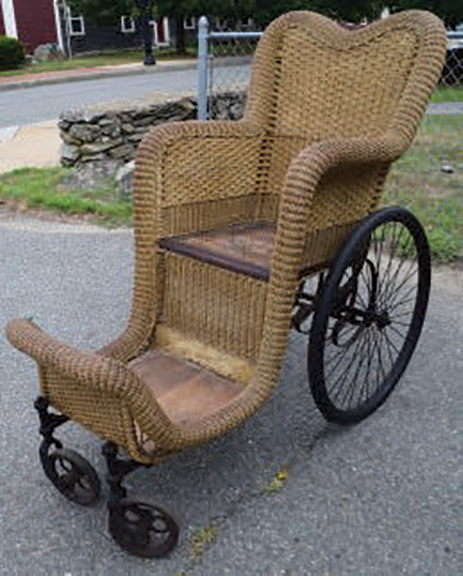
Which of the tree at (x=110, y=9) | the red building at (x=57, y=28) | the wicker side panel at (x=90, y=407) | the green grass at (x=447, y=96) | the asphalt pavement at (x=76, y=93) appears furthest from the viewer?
the red building at (x=57, y=28)

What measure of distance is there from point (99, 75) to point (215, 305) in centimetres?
1361

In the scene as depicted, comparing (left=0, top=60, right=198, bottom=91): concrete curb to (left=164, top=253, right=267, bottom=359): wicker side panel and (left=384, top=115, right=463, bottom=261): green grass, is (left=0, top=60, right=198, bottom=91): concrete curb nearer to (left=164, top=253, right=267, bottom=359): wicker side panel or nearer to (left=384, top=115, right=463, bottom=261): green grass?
(left=384, top=115, right=463, bottom=261): green grass

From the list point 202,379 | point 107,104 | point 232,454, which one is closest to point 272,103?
point 202,379

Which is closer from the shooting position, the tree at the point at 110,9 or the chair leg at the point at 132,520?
the chair leg at the point at 132,520

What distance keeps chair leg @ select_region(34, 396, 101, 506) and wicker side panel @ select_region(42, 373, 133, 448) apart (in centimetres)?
6

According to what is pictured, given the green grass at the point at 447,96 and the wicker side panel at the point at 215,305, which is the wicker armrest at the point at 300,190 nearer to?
the wicker side panel at the point at 215,305

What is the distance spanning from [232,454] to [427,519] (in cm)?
59

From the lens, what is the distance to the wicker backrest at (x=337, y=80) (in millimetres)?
2045

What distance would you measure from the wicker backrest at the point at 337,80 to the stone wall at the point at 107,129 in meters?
2.61

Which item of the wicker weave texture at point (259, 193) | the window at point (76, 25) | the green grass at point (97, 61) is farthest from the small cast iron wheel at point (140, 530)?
the window at point (76, 25)

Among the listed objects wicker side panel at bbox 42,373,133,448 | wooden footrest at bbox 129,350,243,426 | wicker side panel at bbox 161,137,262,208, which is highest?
wicker side panel at bbox 161,137,262,208

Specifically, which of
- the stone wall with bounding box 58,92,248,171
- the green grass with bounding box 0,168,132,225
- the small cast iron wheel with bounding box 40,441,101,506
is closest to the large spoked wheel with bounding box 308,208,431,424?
the small cast iron wheel with bounding box 40,441,101,506

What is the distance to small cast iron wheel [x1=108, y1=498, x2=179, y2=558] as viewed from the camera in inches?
60.5

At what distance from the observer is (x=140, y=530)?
1.57 meters
